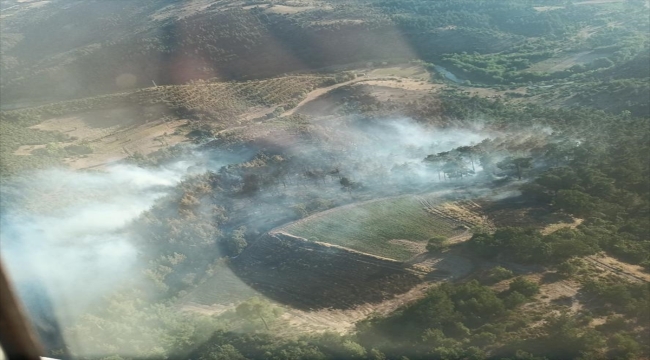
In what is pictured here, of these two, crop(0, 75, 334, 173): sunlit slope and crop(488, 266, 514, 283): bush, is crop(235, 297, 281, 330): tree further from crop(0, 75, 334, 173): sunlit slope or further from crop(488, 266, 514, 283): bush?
crop(0, 75, 334, 173): sunlit slope

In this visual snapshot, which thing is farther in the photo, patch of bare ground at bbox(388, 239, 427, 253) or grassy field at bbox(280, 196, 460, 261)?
grassy field at bbox(280, 196, 460, 261)

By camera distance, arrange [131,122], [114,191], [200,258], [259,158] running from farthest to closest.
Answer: [131,122] → [259,158] → [114,191] → [200,258]

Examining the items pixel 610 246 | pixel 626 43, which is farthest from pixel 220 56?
pixel 610 246

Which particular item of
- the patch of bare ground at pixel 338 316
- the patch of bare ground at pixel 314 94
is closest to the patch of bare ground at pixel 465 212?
the patch of bare ground at pixel 338 316

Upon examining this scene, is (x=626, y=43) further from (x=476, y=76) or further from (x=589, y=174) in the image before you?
(x=589, y=174)

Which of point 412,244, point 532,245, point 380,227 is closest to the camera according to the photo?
point 532,245

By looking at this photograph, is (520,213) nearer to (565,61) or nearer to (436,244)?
(436,244)

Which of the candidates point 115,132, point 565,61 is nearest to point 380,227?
point 115,132

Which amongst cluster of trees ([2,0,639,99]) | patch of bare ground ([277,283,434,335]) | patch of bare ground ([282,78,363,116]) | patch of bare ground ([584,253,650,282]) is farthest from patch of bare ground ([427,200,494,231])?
cluster of trees ([2,0,639,99])
